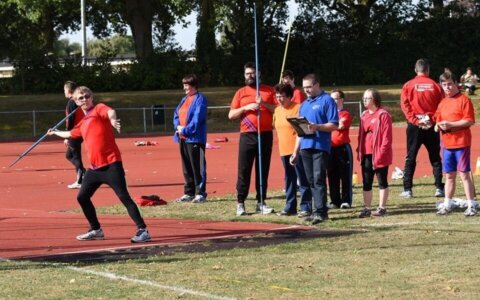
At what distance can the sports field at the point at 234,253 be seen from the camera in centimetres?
958

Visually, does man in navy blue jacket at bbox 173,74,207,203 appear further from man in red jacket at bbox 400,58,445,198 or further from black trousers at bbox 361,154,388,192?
black trousers at bbox 361,154,388,192

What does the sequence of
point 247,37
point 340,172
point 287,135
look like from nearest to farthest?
point 287,135
point 340,172
point 247,37

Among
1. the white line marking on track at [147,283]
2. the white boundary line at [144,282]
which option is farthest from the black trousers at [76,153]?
the white line marking on track at [147,283]

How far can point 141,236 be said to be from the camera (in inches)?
502

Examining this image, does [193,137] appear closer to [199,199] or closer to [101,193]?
[199,199]

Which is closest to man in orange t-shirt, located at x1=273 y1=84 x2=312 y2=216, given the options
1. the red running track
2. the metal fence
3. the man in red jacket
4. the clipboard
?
the clipboard

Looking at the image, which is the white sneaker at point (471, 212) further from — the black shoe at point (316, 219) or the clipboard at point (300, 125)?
the clipboard at point (300, 125)

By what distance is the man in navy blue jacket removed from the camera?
17.4 m

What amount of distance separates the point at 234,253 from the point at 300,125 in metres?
2.78

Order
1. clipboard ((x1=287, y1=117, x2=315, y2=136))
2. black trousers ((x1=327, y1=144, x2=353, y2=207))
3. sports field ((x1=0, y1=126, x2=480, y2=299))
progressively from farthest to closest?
black trousers ((x1=327, y1=144, x2=353, y2=207)) → clipboard ((x1=287, y1=117, x2=315, y2=136)) → sports field ((x1=0, y1=126, x2=480, y2=299))

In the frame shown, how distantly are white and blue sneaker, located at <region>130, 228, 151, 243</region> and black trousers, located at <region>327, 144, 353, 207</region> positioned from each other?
3.86 m

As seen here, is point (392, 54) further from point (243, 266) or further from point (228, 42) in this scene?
point (243, 266)

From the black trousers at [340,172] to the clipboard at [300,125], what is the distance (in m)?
1.82

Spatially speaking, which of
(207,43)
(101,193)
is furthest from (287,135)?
(207,43)
